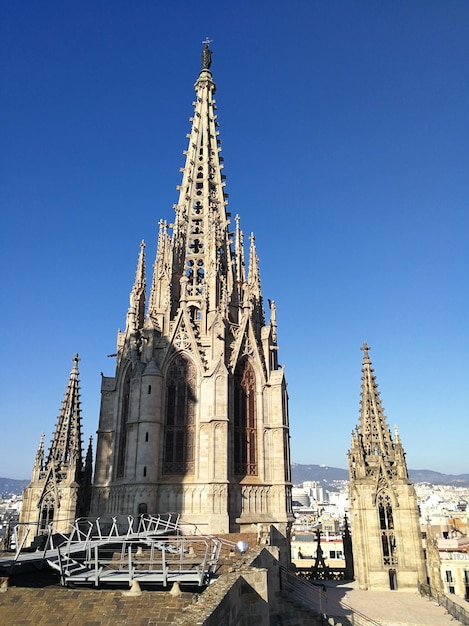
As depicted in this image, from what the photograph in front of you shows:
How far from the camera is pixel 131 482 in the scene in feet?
110

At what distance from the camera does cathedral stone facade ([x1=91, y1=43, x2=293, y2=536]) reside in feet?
110

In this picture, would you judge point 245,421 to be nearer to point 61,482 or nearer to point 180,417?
point 180,417

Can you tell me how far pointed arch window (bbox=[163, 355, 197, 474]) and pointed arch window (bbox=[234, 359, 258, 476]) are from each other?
3.05 meters

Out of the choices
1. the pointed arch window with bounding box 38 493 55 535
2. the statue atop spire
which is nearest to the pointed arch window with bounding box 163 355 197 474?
the pointed arch window with bounding box 38 493 55 535

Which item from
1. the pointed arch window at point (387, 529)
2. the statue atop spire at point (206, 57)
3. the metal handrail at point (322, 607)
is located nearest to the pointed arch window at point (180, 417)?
the metal handrail at point (322, 607)

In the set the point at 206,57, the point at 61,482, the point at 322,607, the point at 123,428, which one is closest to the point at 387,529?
the point at 322,607

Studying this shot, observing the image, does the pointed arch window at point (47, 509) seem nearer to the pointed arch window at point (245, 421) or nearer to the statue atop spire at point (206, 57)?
the pointed arch window at point (245, 421)

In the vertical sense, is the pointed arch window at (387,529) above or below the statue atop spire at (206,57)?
below

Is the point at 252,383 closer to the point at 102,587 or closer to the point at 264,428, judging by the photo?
the point at 264,428

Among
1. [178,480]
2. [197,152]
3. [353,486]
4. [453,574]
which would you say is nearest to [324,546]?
[453,574]

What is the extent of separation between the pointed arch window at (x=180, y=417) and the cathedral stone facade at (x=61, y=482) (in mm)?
8676

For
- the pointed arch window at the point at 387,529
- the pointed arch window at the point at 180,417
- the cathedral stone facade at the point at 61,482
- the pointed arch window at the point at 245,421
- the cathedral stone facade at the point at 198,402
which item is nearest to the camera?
the cathedral stone facade at the point at 198,402

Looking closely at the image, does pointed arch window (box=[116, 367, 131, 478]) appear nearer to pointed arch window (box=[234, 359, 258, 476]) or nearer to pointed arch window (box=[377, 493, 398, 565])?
pointed arch window (box=[234, 359, 258, 476])

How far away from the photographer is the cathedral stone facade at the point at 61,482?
37938 mm
